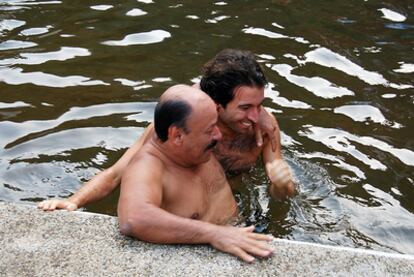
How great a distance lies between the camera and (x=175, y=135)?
13.5ft

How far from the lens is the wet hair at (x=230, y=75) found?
4824 millimetres

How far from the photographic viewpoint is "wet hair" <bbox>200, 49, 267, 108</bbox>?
4.82 meters

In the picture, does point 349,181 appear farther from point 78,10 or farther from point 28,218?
point 78,10

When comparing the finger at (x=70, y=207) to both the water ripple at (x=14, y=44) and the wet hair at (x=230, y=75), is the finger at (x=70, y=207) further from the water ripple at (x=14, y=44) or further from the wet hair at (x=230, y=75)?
the water ripple at (x=14, y=44)

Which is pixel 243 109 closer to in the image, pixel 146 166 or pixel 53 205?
pixel 146 166

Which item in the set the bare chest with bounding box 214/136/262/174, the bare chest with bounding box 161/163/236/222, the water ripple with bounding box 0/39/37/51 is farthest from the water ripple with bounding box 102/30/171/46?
the bare chest with bounding box 161/163/236/222

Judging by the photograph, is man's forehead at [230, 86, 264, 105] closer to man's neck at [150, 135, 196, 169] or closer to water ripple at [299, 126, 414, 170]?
man's neck at [150, 135, 196, 169]

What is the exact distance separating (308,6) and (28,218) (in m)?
6.83

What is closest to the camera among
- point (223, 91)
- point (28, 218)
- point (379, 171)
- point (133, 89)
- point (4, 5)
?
point (28, 218)

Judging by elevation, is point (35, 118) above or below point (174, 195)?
below

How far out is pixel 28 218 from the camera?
4180mm

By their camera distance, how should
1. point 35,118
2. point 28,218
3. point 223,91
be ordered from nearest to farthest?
point 28,218 → point 223,91 → point 35,118

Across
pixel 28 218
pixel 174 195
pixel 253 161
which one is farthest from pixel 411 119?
pixel 28 218

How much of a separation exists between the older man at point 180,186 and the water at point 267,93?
0.87 meters
